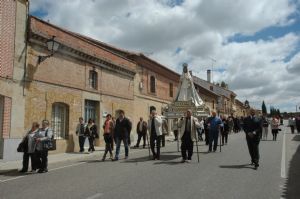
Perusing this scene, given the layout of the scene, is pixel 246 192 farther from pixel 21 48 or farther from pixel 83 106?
pixel 83 106

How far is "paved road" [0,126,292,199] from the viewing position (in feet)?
23.5

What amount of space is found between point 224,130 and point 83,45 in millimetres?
8747

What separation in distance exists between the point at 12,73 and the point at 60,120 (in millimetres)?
4059

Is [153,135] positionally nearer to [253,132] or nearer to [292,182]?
[253,132]

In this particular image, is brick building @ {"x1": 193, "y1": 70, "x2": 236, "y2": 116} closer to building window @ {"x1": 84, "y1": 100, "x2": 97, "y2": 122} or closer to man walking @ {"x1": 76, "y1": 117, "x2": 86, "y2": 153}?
building window @ {"x1": 84, "y1": 100, "x2": 97, "y2": 122}

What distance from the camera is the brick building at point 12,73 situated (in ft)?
44.8

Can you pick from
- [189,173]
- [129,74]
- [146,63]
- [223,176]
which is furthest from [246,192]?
[146,63]

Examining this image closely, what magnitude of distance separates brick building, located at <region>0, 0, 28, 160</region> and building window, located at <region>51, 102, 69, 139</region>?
8.47 feet

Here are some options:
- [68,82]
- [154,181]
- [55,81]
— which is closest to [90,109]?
[68,82]

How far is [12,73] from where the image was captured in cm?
1413

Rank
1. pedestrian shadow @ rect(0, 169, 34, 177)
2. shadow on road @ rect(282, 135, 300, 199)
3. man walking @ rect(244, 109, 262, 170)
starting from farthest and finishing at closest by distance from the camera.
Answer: man walking @ rect(244, 109, 262, 170) < pedestrian shadow @ rect(0, 169, 34, 177) < shadow on road @ rect(282, 135, 300, 199)

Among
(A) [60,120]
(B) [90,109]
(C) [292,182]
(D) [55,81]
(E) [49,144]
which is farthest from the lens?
(B) [90,109]

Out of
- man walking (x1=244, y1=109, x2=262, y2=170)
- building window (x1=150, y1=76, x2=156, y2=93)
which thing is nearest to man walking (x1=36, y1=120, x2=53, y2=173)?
man walking (x1=244, y1=109, x2=262, y2=170)

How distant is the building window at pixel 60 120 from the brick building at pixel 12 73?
258 cm
